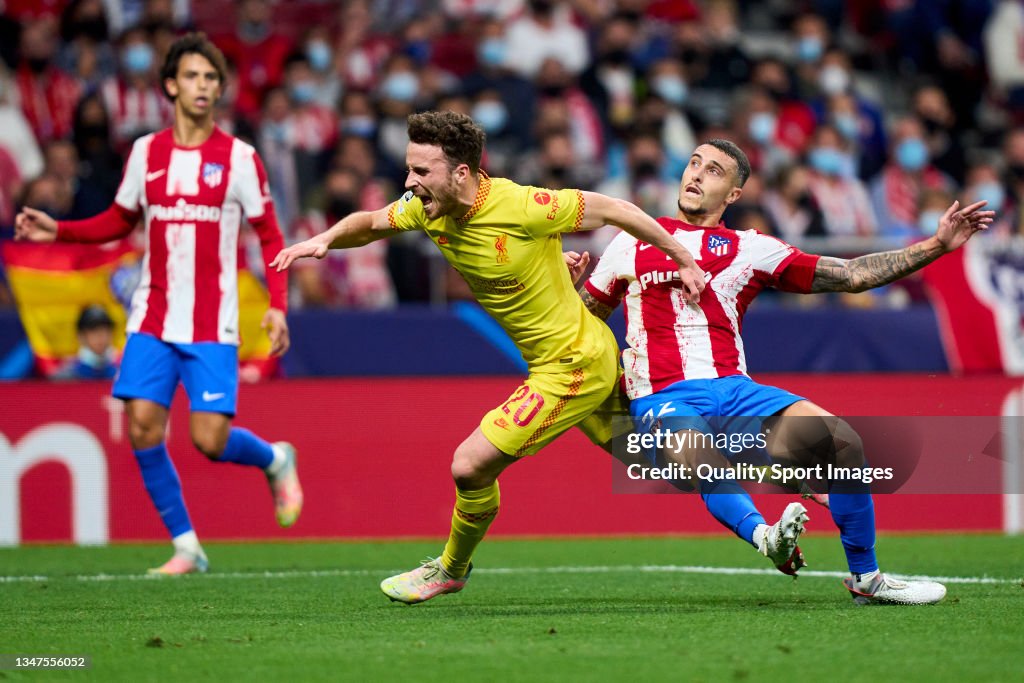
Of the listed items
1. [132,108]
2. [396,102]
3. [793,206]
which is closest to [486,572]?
[793,206]

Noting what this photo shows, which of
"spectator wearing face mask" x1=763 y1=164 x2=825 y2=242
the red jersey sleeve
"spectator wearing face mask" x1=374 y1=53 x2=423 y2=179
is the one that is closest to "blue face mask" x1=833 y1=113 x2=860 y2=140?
"spectator wearing face mask" x1=763 y1=164 x2=825 y2=242

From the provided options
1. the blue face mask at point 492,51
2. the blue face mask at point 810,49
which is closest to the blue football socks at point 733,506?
the blue face mask at point 492,51

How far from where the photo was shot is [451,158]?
5660 mm

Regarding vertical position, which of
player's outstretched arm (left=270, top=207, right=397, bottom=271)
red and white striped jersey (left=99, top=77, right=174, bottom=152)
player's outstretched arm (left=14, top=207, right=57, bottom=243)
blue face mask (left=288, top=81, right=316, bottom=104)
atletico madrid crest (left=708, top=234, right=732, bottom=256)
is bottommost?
atletico madrid crest (left=708, top=234, right=732, bottom=256)

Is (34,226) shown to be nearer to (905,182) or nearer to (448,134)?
(448,134)

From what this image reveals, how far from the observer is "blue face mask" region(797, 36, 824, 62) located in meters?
15.8

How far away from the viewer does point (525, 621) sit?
5496mm

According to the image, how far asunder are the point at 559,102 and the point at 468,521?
8450mm

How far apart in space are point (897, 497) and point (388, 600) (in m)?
4.89

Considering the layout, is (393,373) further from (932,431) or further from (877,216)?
(877,216)

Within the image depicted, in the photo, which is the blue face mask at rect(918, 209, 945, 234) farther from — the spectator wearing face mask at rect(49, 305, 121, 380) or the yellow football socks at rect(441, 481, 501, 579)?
the yellow football socks at rect(441, 481, 501, 579)

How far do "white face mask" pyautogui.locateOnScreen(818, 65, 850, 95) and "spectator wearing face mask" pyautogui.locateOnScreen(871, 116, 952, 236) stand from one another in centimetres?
77

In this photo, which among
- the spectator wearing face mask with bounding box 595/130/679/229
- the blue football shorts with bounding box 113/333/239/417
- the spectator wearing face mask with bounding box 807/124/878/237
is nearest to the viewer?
the blue football shorts with bounding box 113/333/239/417

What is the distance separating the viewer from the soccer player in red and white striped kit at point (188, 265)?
24.3ft
